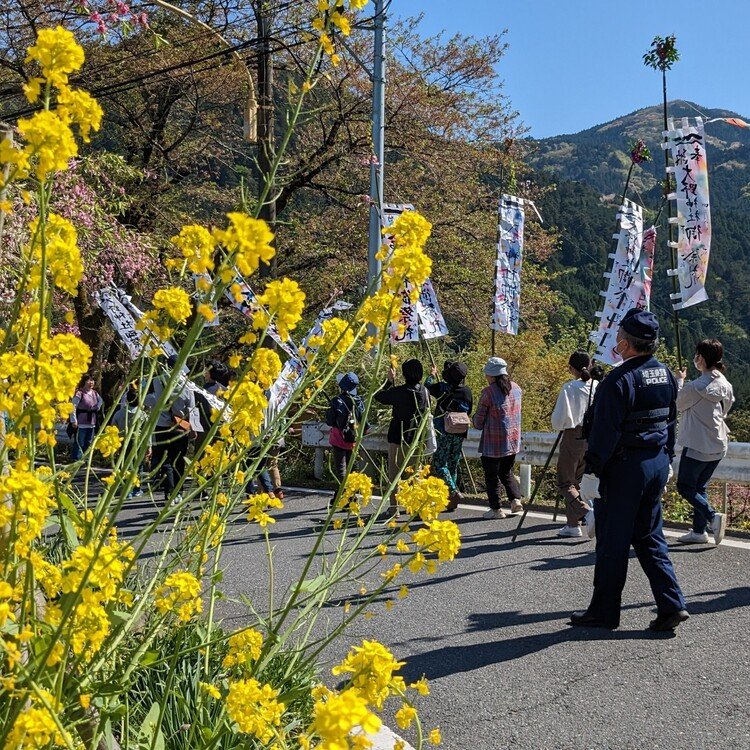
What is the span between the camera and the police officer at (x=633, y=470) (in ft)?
17.1

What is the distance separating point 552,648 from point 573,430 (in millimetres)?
3520

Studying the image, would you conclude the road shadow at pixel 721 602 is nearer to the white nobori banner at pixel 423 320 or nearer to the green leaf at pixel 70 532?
the green leaf at pixel 70 532

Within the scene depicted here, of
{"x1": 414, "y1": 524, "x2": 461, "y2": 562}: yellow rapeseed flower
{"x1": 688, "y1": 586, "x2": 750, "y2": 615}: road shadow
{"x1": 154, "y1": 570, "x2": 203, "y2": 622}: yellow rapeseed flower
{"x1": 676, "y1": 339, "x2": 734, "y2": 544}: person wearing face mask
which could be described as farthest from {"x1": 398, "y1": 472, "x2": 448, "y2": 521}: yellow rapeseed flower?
{"x1": 676, "y1": 339, "x2": 734, "y2": 544}: person wearing face mask

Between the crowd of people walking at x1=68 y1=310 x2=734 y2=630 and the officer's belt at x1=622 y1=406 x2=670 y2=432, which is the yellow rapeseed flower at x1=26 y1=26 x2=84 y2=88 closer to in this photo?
the crowd of people walking at x1=68 y1=310 x2=734 y2=630

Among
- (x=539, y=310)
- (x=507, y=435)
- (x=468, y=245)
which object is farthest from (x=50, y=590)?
(x=539, y=310)

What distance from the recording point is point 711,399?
23.7 ft

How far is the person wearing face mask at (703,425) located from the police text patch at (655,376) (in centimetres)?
201

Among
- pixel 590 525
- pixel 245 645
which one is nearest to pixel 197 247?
pixel 245 645

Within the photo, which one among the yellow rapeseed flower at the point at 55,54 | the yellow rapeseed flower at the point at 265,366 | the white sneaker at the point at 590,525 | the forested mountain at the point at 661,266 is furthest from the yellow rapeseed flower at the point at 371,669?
the forested mountain at the point at 661,266

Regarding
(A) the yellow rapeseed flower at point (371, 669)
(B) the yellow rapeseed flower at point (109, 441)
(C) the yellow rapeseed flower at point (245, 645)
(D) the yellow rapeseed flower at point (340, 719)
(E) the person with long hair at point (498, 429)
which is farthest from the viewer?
(E) the person with long hair at point (498, 429)

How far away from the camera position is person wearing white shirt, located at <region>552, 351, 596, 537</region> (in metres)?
8.02

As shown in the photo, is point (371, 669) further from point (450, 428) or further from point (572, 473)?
point (450, 428)

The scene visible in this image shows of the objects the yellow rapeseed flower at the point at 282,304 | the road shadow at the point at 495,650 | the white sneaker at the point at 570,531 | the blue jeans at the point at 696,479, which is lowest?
the road shadow at the point at 495,650

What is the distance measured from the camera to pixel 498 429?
29.3 ft
